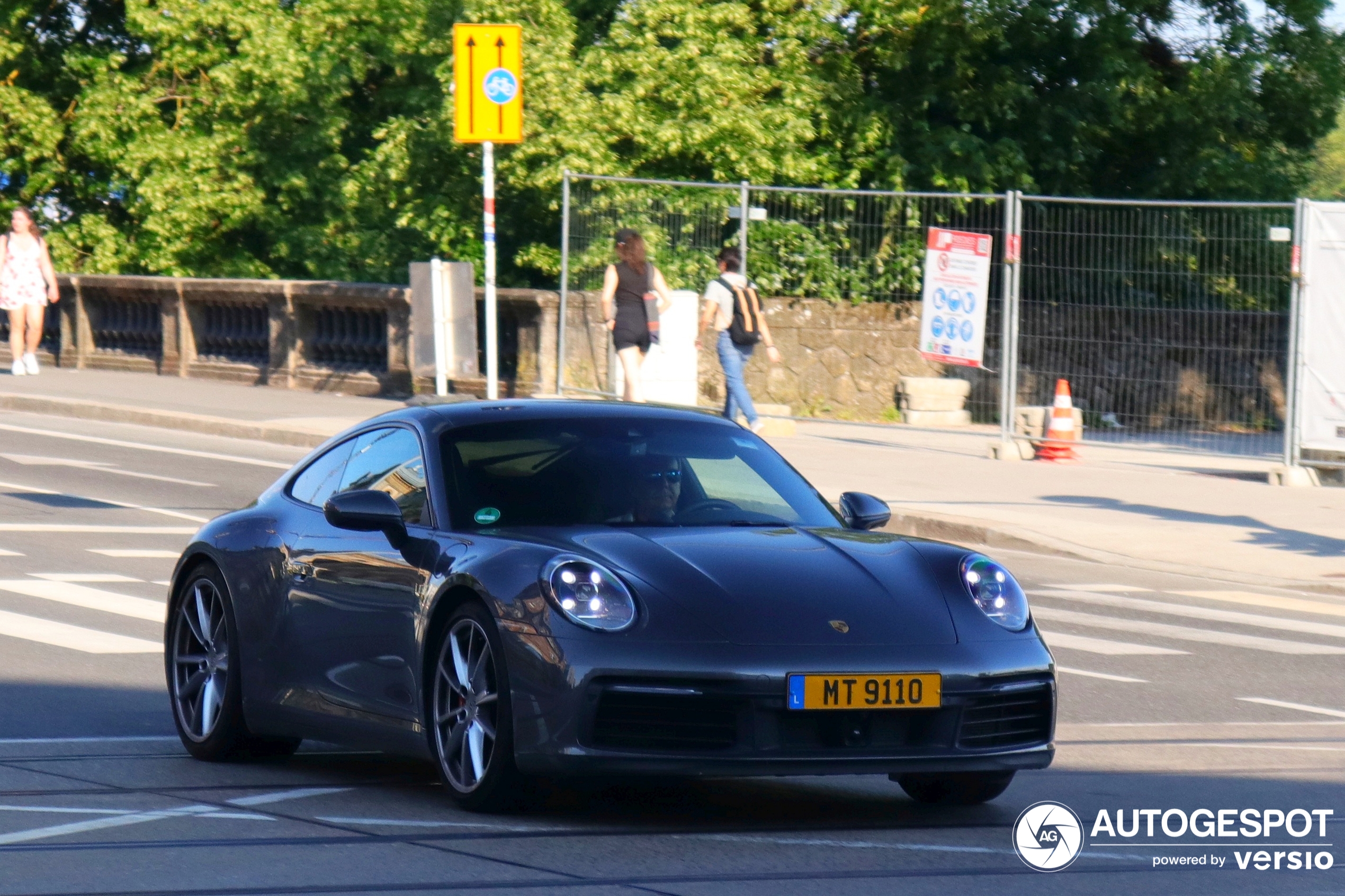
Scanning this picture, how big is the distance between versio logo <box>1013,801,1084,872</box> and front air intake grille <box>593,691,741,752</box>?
0.87 metres

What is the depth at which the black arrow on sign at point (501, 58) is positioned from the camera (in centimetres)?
1906

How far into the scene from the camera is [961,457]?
66.0 feet

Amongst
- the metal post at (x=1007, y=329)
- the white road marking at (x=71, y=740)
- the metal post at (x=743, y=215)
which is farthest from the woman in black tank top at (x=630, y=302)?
the white road marking at (x=71, y=740)

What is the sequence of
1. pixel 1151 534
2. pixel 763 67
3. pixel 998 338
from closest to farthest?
pixel 1151 534 → pixel 998 338 → pixel 763 67

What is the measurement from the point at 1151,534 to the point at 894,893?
1018cm

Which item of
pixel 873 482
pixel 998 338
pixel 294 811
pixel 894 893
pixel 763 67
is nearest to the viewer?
pixel 894 893

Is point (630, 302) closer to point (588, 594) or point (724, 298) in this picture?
point (724, 298)

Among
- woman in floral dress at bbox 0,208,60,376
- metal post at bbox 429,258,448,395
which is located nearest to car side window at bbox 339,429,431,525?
metal post at bbox 429,258,448,395

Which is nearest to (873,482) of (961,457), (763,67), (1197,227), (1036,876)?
(961,457)

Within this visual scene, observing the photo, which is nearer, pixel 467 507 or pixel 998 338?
pixel 467 507

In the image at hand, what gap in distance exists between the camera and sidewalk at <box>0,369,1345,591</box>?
47.5 feet

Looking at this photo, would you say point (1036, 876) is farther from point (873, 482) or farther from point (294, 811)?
point (873, 482)

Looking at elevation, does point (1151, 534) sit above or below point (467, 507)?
below

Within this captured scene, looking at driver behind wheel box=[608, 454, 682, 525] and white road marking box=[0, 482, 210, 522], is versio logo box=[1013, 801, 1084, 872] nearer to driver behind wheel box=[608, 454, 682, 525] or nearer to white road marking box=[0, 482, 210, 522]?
driver behind wheel box=[608, 454, 682, 525]
